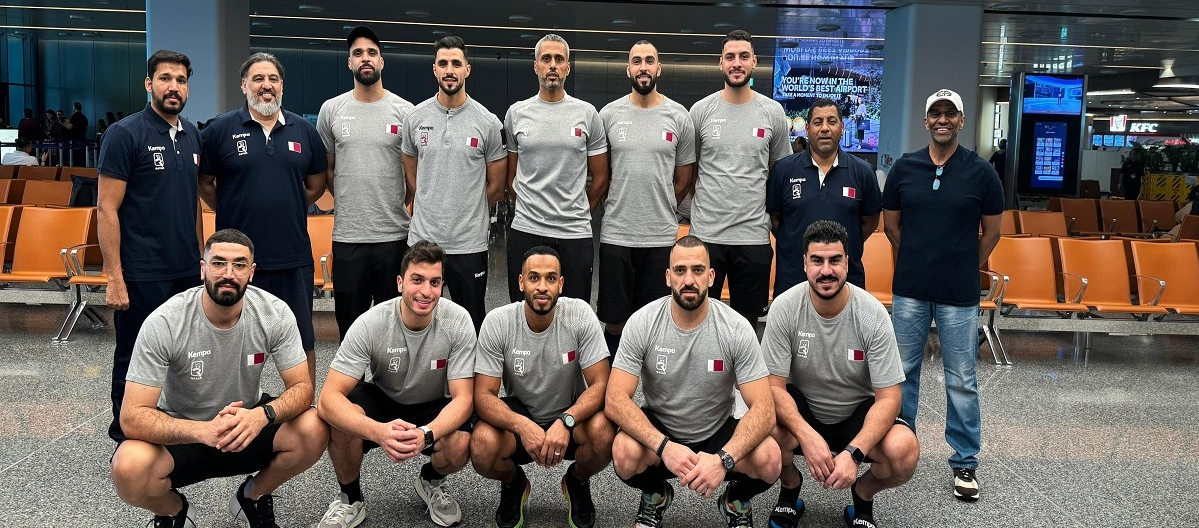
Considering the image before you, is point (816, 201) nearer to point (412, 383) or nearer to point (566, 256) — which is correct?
point (566, 256)

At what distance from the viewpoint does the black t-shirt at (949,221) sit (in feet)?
13.8

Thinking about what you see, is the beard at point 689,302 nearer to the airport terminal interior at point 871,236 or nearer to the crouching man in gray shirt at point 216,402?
the airport terminal interior at point 871,236

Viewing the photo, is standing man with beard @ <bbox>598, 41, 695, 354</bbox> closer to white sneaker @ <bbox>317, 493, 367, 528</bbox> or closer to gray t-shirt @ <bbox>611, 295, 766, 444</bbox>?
gray t-shirt @ <bbox>611, 295, 766, 444</bbox>

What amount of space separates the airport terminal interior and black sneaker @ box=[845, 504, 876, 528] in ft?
0.33

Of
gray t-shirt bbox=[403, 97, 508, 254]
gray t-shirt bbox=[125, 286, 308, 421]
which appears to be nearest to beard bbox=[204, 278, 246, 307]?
gray t-shirt bbox=[125, 286, 308, 421]

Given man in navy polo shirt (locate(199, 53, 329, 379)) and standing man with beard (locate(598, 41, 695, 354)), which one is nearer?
man in navy polo shirt (locate(199, 53, 329, 379))

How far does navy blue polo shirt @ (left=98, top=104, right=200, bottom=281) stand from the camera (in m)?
4.18

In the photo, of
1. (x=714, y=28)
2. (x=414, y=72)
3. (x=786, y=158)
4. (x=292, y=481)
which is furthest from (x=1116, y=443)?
(x=414, y=72)

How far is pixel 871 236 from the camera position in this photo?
745 cm

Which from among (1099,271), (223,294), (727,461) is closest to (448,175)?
(223,294)

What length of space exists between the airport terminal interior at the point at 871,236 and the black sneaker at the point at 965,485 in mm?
101

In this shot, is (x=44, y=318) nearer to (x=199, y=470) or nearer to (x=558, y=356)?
(x=199, y=470)

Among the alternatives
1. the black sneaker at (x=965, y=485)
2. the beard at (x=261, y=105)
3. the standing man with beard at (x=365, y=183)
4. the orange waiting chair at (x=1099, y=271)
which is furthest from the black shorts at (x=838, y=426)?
the orange waiting chair at (x=1099, y=271)

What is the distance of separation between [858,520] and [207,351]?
2.48m
